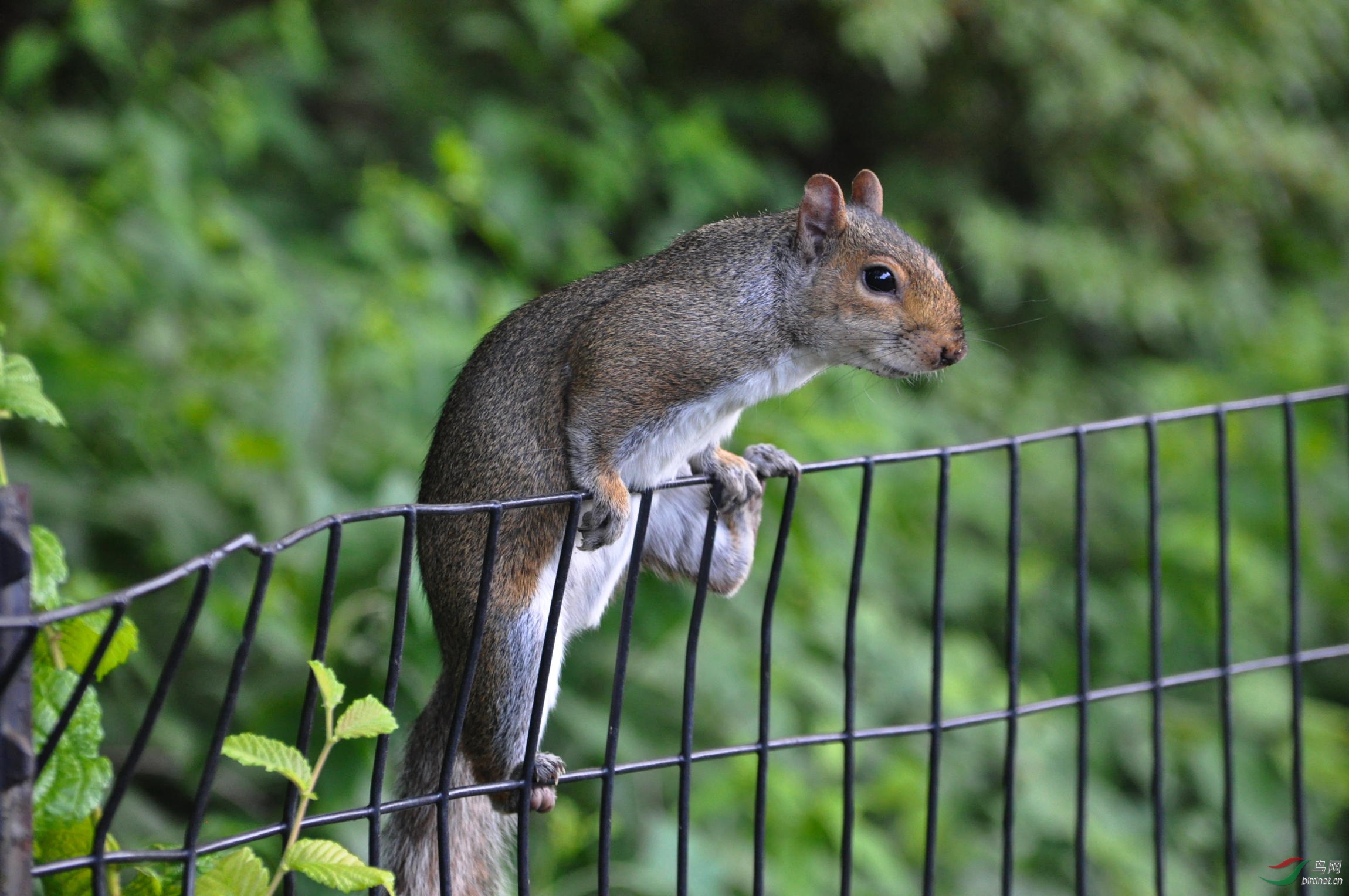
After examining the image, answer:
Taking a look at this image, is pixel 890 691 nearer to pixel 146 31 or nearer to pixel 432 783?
pixel 432 783

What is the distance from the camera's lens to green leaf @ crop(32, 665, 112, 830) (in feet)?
2.84

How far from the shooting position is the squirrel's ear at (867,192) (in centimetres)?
152

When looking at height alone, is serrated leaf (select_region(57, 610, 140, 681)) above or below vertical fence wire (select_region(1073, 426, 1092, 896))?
below

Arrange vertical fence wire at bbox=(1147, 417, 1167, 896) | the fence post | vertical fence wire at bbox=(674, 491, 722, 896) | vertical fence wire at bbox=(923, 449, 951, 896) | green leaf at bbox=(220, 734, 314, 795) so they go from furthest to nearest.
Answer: vertical fence wire at bbox=(1147, 417, 1167, 896), vertical fence wire at bbox=(923, 449, 951, 896), vertical fence wire at bbox=(674, 491, 722, 896), green leaf at bbox=(220, 734, 314, 795), the fence post

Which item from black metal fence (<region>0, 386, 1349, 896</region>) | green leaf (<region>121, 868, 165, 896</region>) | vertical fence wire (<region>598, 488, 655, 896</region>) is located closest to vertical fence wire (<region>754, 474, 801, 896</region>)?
black metal fence (<region>0, 386, 1349, 896</region>)

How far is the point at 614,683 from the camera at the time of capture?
108 cm

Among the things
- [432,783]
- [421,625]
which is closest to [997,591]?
[421,625]

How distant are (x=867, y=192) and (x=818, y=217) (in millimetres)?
164

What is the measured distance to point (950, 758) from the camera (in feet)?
7.80

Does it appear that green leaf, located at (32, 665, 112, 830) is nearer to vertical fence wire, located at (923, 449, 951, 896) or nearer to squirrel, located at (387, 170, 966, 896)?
squirrel, located at (387, 170, 966, 896)

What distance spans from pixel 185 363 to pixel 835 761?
1226mm

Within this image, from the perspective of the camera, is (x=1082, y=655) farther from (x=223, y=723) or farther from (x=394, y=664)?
(x=223, y=723)

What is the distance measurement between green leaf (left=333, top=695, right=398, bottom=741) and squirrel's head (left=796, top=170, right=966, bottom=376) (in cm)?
65

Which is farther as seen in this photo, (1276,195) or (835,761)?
(1276,195)
